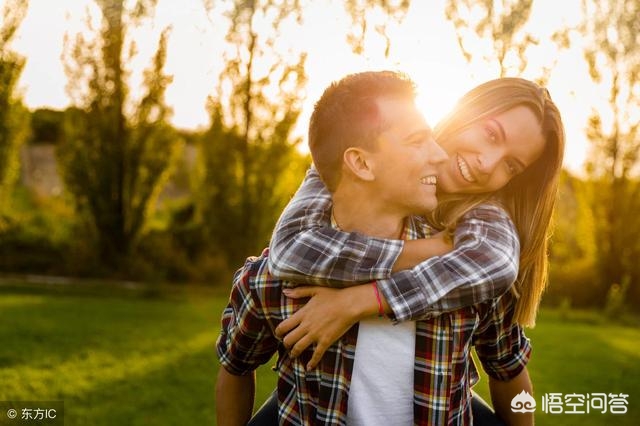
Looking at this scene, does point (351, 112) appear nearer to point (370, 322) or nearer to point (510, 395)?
point (370, 322)

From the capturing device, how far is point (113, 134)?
11.2 meters

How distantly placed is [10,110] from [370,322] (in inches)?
398

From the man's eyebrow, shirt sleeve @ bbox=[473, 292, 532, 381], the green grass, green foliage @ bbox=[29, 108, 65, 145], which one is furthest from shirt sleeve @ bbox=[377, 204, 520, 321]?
green foliage @ bbox=[29, 108, 65, 145]

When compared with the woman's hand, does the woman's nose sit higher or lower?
higher

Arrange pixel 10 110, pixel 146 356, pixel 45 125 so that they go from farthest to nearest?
pixel 45 125 → pixel 10 110 → pixel 146 356

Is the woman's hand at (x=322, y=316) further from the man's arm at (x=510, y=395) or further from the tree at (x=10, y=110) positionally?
the tree at (x=10, y=110)

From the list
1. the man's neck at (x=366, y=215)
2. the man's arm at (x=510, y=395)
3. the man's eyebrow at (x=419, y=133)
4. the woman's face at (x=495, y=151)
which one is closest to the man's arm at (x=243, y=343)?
the man's neck at (x=366, y=215)

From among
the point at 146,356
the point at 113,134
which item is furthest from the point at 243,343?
the point at 113,134

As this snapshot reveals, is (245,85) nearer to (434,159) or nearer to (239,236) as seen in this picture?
(239,236)

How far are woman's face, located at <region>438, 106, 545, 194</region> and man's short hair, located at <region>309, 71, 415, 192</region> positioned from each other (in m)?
0.31

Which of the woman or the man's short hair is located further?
the man's short hair

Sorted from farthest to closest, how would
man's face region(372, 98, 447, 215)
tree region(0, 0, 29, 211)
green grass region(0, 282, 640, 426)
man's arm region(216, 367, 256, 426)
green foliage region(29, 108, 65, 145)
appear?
1. green foliage region(29, 108, 65, 145)
2. tree region(0, 0, 29, 211)
3. green grass region(0, 282, 640, 426)
4. man's arm region(216, 367, 256, 426)
5. man's face region(372, 98, 447, 215)

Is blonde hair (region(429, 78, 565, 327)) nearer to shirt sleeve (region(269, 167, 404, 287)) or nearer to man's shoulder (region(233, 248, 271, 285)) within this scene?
shirt sleeve (region(269, 167, 404, 287))

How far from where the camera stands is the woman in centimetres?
184
